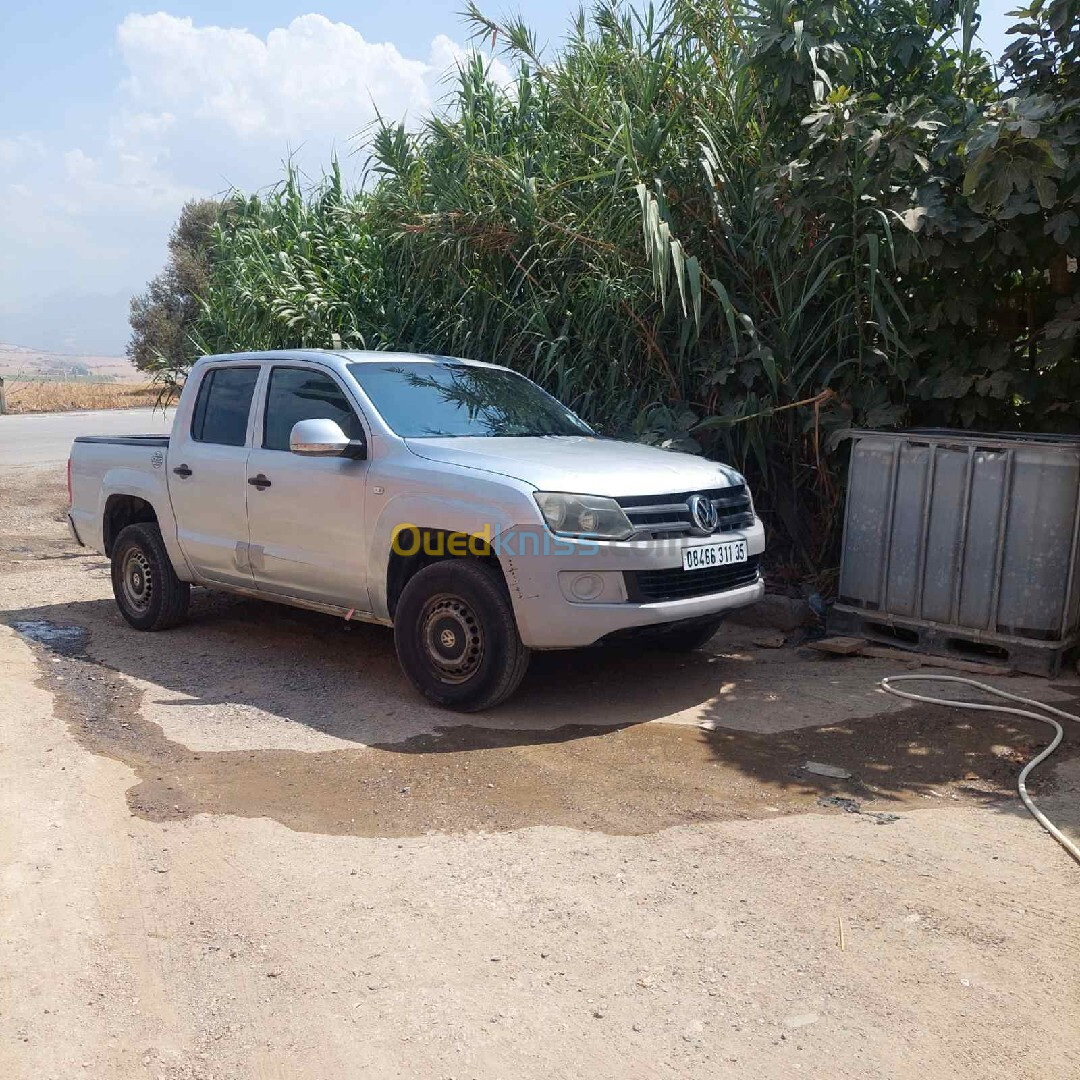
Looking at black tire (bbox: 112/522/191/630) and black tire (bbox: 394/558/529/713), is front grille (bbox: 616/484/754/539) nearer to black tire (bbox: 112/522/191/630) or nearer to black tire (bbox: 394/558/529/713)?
black tire (bbox: 394/558/529/713)

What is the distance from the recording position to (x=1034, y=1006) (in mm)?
3047

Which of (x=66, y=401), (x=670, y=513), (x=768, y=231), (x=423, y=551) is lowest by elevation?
(x=66, y=401)

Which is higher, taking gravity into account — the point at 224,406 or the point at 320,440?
the point at 224,406

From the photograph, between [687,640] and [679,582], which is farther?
[687,640]

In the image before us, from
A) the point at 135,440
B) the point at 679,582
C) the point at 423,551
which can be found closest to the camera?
the point at 679,582

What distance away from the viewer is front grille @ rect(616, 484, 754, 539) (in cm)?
536

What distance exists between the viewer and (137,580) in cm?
755

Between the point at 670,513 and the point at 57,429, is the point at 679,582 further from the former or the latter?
the point at 57,429

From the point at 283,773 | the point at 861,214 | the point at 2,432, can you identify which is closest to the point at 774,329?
the point at 861,214

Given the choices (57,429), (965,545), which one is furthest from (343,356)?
(57,429)

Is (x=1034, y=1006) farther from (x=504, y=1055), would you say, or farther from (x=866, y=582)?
(x=866, y=582)

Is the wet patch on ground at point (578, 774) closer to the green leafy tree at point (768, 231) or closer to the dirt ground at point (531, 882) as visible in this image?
the dirt ground at point (531, 882)

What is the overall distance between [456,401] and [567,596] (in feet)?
5.53

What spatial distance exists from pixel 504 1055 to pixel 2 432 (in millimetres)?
22630
